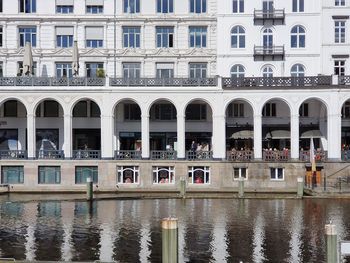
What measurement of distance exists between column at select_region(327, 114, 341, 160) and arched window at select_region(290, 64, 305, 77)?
24.7ft

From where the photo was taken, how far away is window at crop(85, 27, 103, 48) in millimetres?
63500

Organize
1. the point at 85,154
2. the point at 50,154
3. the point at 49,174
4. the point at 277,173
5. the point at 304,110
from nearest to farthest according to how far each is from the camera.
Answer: the point at 277,173
the point at 49,174
the point at 85,154
the point at 50,154
the point at 304,110

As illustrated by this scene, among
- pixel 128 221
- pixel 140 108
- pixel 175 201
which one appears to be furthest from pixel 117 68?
pixel 128 221

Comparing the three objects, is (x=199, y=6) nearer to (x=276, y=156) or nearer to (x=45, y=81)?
(x=45, y=81)

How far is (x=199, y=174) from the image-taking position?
56.4 m

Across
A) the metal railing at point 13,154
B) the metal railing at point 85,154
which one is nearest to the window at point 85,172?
the metal railing at point 85,154

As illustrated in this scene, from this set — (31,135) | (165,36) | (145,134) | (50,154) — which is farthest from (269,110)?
(31,135)

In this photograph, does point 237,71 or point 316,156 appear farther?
point 237,71

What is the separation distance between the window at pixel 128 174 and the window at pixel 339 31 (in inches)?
918

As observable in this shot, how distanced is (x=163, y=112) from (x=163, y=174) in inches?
331

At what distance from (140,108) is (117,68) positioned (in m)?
7.04

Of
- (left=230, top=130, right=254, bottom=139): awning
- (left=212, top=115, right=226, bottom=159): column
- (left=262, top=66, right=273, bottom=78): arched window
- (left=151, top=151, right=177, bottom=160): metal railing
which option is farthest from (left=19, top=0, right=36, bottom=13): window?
(left=262, top=66, right=273, bottom=78): arched window

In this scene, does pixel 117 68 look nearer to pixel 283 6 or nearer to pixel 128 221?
pixel 283 6

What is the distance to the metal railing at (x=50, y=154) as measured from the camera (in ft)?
187
